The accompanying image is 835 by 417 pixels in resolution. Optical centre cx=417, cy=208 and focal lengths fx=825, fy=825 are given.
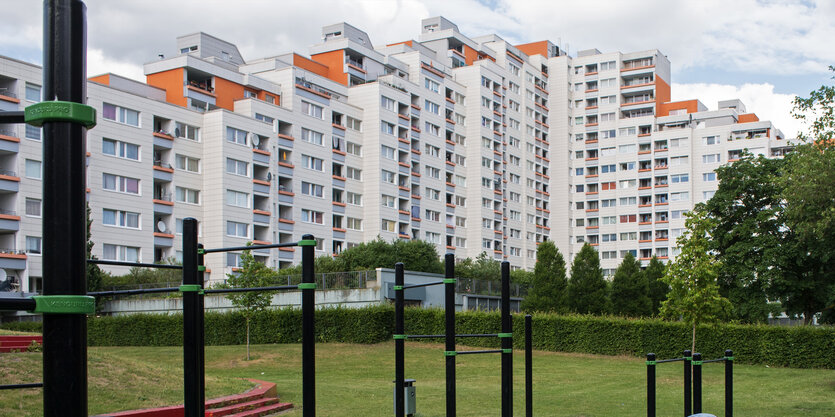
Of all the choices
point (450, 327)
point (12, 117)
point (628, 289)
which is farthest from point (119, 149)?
point (12, 117)

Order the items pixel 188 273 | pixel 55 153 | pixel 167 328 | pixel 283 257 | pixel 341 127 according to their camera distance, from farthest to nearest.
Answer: pixel 341 127 → pixel 283 257 → pixel 167 328 → pixel 188 273 → pixel 55 153

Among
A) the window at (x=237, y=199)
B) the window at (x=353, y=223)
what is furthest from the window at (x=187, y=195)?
the window at (x=353, y=223)

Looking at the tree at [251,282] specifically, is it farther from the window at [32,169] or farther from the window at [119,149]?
the window at [119,149]

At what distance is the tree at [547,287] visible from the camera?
198ft

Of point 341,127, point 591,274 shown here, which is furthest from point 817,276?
point 341,127

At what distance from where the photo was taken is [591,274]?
62812 millimetres

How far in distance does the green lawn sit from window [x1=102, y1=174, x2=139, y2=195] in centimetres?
2278

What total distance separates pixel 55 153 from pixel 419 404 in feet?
72.7

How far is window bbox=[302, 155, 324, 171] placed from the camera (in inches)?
3086

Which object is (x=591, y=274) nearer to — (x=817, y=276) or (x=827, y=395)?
(x=817, y=276)

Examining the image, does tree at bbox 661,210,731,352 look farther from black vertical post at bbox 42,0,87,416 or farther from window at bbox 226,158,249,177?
window at bbox 226,158,249,177

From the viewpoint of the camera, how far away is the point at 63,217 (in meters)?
2.62

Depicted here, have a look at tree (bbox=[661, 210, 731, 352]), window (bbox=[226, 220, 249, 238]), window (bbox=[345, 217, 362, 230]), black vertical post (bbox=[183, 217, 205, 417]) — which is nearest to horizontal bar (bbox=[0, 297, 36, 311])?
black vertical post (bbox=[183, 217, 205, 417])

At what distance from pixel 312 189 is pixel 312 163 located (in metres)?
2.50
